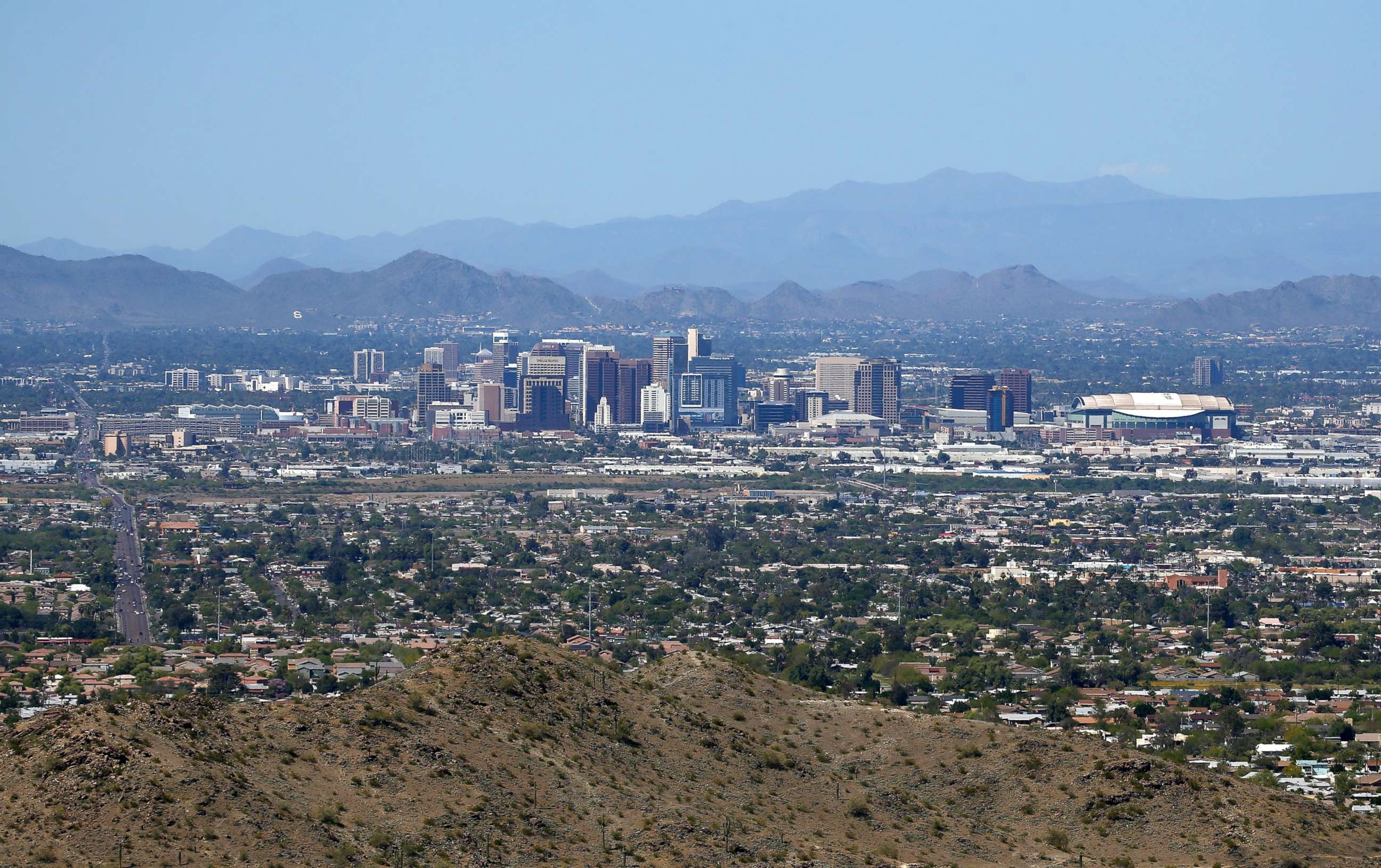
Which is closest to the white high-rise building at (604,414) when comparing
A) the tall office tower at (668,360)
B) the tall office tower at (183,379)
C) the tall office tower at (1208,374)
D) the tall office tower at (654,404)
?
the tall office tower at (654,404)

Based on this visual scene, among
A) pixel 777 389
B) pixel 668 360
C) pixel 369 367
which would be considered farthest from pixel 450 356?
pixel 777 389

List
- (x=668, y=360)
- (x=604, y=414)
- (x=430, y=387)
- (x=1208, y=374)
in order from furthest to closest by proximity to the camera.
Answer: (x=1208, y=374)
(x=668, y=360)
(x=430, y=387)
(x=604, y=414)

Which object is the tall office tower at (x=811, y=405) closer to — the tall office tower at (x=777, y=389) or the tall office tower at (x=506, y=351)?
the tall office tower at (x=777, y=389)

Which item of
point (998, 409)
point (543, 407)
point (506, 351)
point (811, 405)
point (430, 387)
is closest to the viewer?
point (998, 409)

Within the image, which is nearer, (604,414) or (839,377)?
(604,414)

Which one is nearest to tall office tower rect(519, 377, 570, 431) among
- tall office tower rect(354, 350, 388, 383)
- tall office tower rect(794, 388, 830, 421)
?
tall office tower rect(794, 388, 830, 421)

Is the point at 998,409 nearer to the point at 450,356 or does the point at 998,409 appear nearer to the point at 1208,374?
the point at 1208,374
